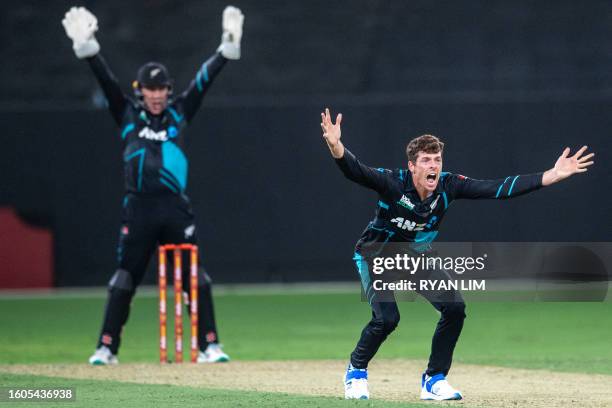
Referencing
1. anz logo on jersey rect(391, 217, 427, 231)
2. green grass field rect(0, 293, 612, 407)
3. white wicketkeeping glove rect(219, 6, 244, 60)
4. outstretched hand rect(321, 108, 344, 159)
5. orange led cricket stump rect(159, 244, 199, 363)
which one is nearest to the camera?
outstretched hand rect(321, 108, 344, 159)

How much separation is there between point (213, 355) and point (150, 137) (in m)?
1.99

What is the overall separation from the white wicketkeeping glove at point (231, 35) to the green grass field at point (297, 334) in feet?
9.18

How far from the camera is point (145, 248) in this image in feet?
37.1

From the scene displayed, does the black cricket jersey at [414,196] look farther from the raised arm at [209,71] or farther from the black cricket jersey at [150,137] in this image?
the raised arm at [209,71]

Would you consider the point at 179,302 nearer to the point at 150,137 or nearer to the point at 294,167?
the point at 150,137

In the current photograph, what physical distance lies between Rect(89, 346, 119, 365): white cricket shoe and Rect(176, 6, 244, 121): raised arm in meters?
2.16

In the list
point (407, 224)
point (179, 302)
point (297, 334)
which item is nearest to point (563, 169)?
point (407, 224)

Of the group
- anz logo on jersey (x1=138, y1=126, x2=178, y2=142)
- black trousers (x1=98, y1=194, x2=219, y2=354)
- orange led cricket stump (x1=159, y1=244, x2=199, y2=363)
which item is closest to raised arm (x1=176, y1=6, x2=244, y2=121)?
anz logo on jersey (x1=138, y1=126, x2=178, y2=142)

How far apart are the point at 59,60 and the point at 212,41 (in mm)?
2260

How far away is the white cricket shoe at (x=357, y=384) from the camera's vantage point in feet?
27.8

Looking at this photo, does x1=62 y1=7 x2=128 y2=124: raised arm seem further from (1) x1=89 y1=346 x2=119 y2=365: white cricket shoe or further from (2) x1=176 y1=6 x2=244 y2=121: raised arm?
(1) x1=89 y1=346 x2=119 y2=365: white cricket shoe

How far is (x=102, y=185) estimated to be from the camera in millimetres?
18031

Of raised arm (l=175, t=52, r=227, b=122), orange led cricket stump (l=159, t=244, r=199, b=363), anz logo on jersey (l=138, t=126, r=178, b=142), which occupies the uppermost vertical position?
raised arm (l=175, t=52, r=227, b=122)

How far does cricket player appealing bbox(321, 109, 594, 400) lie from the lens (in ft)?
27.6
